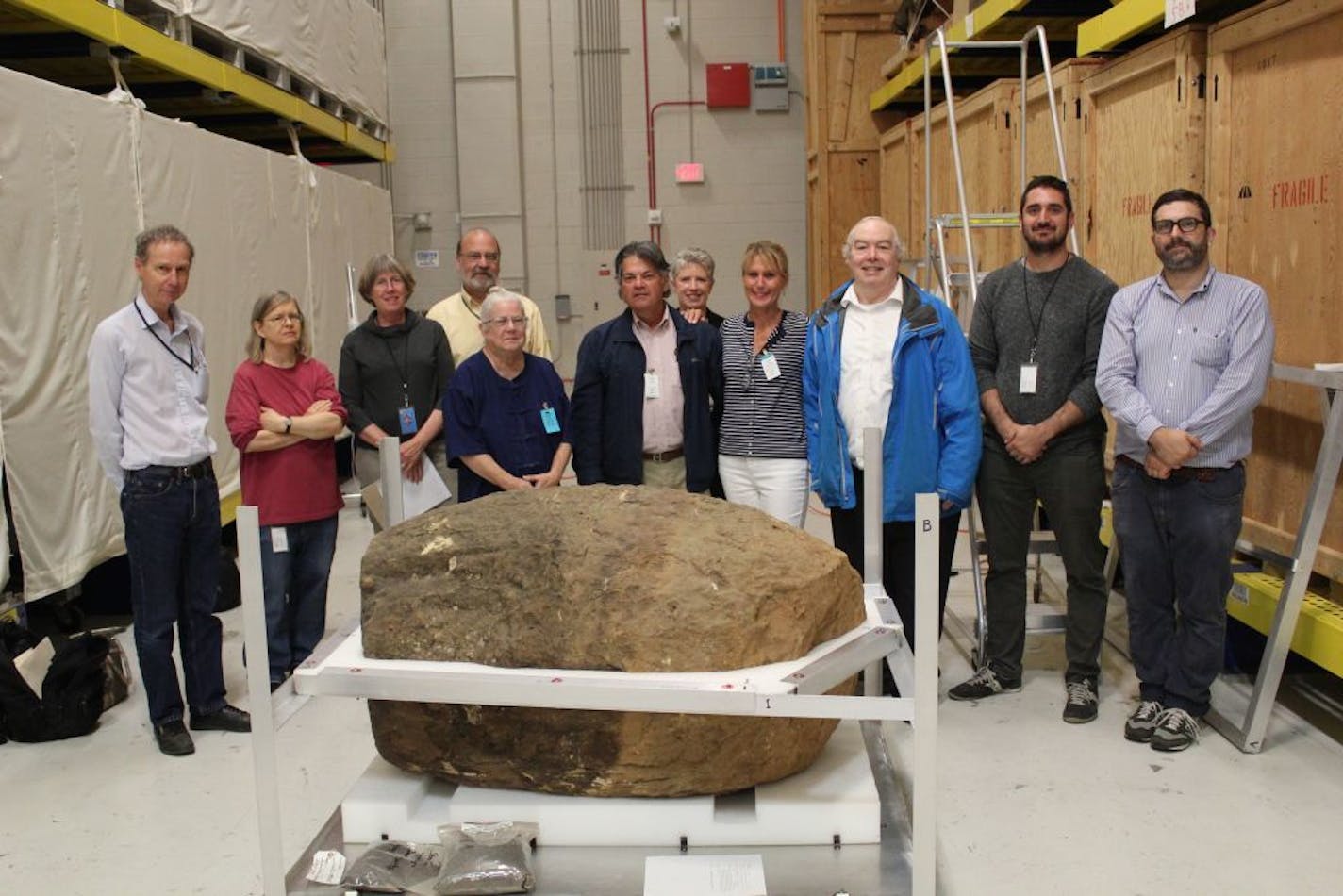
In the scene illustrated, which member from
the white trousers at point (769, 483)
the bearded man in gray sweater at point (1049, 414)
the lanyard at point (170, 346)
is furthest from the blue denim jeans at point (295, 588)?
the bearded man in gray sweater at point (1049, 414)

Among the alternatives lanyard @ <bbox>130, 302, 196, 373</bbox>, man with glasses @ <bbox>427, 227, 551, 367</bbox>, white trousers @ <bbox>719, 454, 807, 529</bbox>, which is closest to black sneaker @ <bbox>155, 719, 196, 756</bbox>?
lanyard @ <bbox>130, 302, 196, 373</bbox>

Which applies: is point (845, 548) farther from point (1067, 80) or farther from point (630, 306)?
point (1067, 80)

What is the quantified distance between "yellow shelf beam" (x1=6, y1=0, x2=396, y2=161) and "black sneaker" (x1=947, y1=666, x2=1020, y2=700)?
4068 millimetres

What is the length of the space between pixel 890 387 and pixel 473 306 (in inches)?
71.1

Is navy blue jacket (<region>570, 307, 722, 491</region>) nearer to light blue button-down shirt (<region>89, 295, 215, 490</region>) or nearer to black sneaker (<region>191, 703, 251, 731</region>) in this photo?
light blue button-down shirt (<region>89, 295, 215, 490</region>)

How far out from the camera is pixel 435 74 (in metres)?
10.3

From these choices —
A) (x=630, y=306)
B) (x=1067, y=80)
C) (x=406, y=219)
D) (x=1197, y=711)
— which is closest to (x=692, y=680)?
(x=630, y=306)

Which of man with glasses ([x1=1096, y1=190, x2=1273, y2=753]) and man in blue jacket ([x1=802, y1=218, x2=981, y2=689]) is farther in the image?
man in blue jacket ([x1=802, y1=218, x2=981, y2=689])

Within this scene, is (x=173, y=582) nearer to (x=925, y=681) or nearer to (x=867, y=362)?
(x=867, y=362)

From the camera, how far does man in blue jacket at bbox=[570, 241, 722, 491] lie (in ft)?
12.4

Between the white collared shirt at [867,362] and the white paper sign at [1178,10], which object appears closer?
the white collared shirt at [867,362]

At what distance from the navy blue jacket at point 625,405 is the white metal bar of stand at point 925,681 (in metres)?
1.79

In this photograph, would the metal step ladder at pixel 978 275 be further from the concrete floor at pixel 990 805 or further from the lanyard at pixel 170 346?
the lanyard at pixel 170 346

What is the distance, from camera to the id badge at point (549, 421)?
3713 mm
